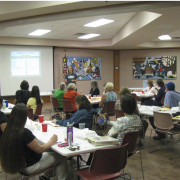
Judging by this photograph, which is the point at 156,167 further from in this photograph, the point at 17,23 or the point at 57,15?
the point at 17,23

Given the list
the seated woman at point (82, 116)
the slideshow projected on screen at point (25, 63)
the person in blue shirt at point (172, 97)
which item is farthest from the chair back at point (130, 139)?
the slideshow projected on screen at point (25, 63)

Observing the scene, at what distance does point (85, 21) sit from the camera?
274 inches

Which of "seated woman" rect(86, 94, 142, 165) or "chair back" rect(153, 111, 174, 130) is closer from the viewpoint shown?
"seated woman" rect(86, 94, 142, 165)

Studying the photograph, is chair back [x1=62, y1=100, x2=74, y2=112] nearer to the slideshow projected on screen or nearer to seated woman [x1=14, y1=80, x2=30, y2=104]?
seated woman [x1=14, y1=80, x2=30, y2=104]

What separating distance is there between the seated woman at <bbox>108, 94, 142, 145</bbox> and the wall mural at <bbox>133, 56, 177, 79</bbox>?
998 centimetres

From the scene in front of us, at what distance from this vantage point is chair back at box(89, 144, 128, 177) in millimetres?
2086

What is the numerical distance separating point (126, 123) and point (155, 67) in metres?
10.2

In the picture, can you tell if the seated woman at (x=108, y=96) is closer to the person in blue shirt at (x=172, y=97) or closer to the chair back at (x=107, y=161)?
the person in blue shirt at (x=172, y=97)

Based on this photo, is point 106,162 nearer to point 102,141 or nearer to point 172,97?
point 102,141

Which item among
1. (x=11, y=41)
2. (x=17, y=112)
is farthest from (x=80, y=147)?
(x=11, y=41)

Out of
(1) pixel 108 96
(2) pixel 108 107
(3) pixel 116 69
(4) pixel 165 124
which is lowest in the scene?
(4) pixel 165 124

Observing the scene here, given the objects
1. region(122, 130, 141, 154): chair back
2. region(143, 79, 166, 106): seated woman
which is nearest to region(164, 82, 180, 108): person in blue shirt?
region(143, 79, 166, 106): seated woman

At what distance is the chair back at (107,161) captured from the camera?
6.84ft

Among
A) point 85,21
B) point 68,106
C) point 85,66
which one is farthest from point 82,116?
point 85,66
